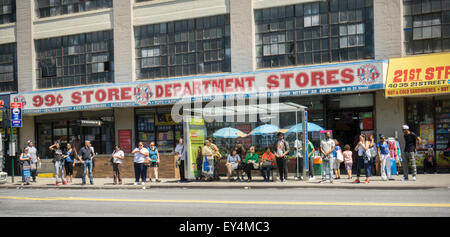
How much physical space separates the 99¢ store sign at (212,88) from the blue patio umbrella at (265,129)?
154 cm

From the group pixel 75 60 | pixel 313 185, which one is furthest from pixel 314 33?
pixel 75 60

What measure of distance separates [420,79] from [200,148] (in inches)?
350

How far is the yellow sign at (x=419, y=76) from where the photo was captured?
57.6 ft

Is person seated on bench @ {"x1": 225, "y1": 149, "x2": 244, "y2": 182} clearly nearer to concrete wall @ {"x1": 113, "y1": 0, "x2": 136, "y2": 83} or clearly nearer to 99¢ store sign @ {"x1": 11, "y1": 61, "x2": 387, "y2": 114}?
99¢ store sign @ {"x1": 11, "y1": 61, "x2": 387, "y2": 114}

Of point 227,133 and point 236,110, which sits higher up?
point 236,110

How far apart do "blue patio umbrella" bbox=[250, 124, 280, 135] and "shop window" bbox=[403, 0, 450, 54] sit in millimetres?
6202

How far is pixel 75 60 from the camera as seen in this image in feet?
86.9

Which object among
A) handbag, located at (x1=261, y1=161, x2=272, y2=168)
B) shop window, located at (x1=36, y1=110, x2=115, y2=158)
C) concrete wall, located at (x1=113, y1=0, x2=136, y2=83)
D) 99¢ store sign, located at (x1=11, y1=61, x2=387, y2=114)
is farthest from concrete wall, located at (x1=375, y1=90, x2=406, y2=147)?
shop window, located at (x1=36, y1=110, x2=115, y2=158)

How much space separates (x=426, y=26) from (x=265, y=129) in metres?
7.66

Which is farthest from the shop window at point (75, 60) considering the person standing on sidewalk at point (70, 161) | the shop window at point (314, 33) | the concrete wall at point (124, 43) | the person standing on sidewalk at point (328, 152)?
the person standing on sidewalk at point (328, 152)

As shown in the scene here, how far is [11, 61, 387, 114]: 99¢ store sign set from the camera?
19.2m

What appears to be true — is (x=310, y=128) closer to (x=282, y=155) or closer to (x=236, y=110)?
(x=282, y=155)
